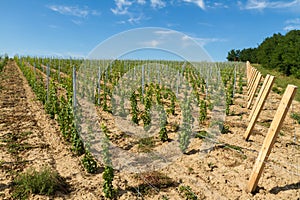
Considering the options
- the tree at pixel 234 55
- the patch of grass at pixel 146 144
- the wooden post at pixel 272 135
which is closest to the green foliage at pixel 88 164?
the patch of grass at pixel 146 144

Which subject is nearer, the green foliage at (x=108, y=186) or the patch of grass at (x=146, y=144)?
the green foliage at (x=108, y=186)

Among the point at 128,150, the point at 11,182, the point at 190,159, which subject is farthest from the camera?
the point at 128,150

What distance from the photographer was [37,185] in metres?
4.34

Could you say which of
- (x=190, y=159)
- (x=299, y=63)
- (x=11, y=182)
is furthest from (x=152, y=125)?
(x=299, y=63)

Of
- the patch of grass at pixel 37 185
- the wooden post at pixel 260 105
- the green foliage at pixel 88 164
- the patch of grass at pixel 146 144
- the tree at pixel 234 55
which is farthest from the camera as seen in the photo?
the tree at pixel 234 55

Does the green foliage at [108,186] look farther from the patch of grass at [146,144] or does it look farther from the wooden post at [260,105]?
the wooden post at [260,105]

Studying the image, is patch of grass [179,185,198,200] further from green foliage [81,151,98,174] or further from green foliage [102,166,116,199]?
green foliage [81,151,98,174]

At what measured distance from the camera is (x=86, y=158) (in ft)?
16.3

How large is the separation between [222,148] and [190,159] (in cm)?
103

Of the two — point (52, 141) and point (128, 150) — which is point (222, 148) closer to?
point (128, 150)

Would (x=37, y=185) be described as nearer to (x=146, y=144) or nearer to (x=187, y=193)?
(x=187, y=193)

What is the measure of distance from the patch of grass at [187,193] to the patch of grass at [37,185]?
193cm

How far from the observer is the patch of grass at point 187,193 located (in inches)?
165

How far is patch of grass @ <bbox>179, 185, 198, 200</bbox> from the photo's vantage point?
4184 millimetres
